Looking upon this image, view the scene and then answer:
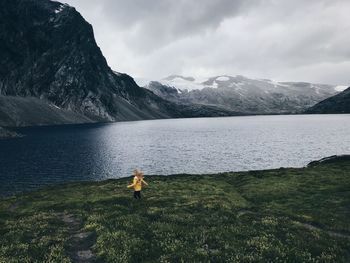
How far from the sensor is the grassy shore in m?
23.5

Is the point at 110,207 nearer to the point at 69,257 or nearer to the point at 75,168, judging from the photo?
the point at 69,257

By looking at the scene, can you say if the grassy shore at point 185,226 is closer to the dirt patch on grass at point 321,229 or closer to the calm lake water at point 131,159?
the dirt patch on grass at point 321,229

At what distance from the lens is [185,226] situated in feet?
96.1

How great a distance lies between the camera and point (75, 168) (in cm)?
9462

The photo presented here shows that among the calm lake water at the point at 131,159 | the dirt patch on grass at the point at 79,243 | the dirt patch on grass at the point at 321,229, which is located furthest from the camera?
the calm lake water at the point at 131,159

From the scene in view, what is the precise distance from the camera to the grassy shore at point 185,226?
926 inches

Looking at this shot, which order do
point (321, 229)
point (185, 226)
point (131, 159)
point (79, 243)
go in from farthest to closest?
point (131, 159) < point (185, 226) < point (321, 229) < point (79, 243)

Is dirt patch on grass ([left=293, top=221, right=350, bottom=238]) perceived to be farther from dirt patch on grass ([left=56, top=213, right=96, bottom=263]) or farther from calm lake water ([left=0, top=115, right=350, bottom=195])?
calm lake water ([left=0, top=115, right=350, bottom=195])

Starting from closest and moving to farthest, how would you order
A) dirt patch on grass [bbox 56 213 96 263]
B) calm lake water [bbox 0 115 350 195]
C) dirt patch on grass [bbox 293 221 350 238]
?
1. dirt patch on grass [bbox 56 213 96 263]
2. dirt patch on grass [bbox 293 221 350 238]
3. calm lake water [bbox 0 115 350 195]

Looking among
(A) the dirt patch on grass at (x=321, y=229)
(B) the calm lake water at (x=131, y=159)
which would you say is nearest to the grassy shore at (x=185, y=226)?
(A) the dirt patch on grass at (x=321, y=229)

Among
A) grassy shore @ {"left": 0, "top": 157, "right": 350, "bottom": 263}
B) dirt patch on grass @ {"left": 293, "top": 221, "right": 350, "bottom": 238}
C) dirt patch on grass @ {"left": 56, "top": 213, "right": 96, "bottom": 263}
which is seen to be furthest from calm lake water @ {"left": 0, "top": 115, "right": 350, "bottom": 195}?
dirt patch on grass @ {"left": 293, "top": 221, "right": 350, "bottom": 238}

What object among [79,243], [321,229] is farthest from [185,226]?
[321,229]

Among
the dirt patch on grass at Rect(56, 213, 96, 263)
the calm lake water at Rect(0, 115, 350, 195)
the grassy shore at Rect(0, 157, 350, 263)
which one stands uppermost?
the grassy shore at Rect(0, 157, 350, 263)

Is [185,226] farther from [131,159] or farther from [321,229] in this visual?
[131,159]
